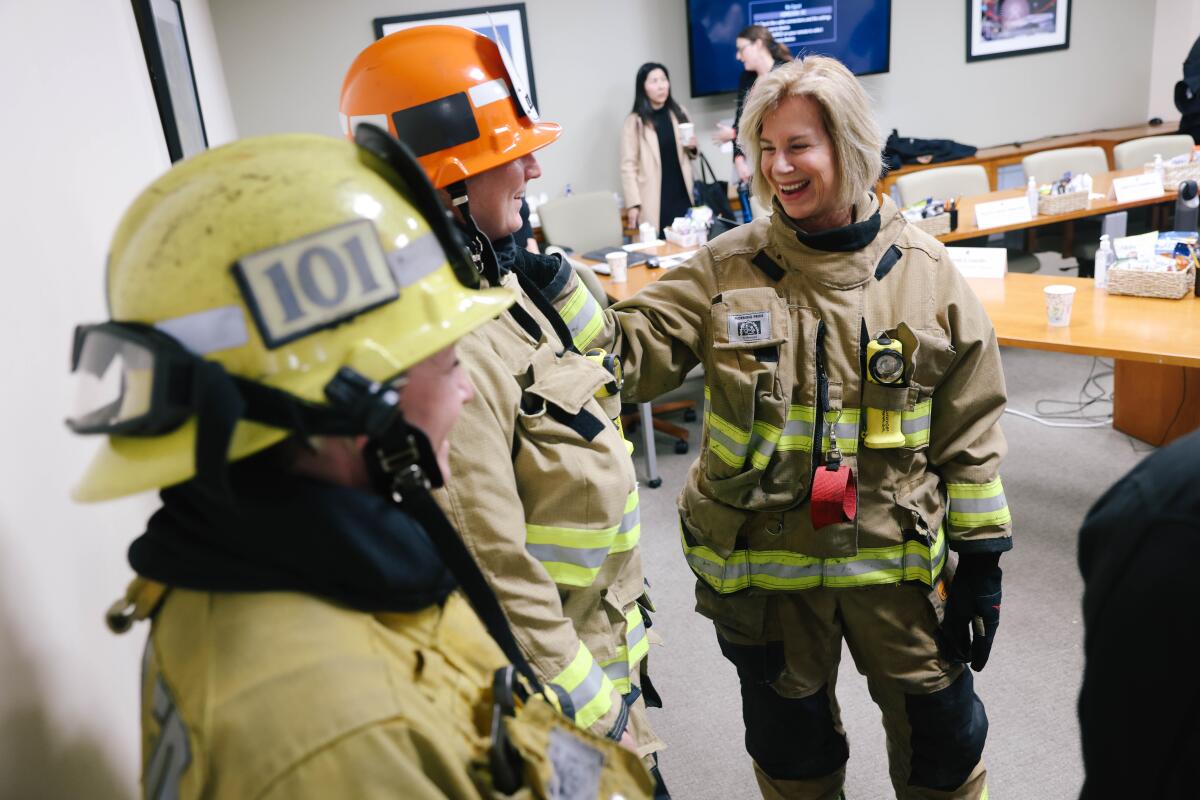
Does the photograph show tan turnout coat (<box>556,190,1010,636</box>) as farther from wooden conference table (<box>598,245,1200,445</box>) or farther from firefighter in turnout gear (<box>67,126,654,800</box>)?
wooden conference table (<box>598,245,1200,445</box>)

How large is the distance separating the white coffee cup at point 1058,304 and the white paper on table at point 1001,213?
4.99ft

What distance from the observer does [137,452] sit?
684 millimetres

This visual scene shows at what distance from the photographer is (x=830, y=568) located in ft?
5.09

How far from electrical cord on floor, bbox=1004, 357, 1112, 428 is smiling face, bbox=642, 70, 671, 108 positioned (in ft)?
10.3

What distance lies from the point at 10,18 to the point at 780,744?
1.68m

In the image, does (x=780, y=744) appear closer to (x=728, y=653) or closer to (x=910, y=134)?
(x=728, y=653)

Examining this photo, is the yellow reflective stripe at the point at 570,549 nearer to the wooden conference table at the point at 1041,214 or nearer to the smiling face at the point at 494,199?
the smiling face at the point at 494,199

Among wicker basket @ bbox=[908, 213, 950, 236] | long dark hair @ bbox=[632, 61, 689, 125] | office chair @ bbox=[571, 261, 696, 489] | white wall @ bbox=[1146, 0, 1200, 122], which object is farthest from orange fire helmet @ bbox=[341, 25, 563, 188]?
white wall @ bbox=[1146, 0, 1200, 122]


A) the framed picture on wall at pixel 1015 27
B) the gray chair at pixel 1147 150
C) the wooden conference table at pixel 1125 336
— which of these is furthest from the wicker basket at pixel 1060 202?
the framed picture on wall at pixel 1015 27

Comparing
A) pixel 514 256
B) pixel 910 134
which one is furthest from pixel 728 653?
pixel 910 134

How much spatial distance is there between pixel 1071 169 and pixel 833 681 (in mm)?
4735

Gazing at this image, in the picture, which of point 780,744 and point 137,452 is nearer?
point 137,452

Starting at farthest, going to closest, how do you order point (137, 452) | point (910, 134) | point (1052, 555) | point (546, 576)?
1. point (910, 134)
2. point (1052, 555)
3. point (546, 576)
4. point (137, 452)

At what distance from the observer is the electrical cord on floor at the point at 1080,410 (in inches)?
151
